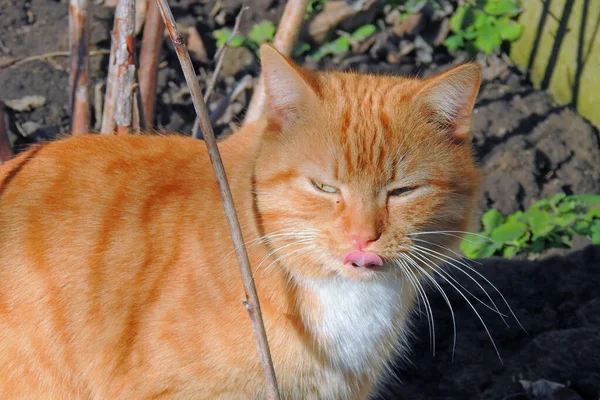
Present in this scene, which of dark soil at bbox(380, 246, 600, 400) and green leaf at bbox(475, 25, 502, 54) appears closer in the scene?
dark soil at bbox(380, 246, 600, 400)

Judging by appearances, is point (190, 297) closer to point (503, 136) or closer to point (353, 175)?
point (353, 175)

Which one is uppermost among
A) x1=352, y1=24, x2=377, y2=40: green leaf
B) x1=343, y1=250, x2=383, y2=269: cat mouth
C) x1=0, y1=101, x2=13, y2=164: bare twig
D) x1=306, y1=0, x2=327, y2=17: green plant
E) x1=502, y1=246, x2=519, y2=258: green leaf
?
x1=306, y1=0, x2=327, y2=17: green plant

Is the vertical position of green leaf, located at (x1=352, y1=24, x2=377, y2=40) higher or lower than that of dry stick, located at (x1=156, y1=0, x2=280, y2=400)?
higher

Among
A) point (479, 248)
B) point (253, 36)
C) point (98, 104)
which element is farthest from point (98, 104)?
point (479, 248)

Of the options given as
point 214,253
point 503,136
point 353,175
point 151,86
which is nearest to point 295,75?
point 353,175

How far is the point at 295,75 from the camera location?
259 centimetres

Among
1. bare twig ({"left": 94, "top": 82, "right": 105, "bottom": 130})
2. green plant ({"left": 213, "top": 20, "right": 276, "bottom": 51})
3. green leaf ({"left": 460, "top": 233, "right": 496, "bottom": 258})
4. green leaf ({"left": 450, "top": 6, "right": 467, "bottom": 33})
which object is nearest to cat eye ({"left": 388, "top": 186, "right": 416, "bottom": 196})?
green leaf ({"left": 460, "top": 233, "right": 496, "bottom": 258})

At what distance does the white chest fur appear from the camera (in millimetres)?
2775

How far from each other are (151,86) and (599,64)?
281cm

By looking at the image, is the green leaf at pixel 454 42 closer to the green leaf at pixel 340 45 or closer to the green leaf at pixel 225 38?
the green leaf at pixel 340 45

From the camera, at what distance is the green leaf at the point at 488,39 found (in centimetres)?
571

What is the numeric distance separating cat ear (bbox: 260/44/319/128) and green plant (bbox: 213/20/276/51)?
280cm

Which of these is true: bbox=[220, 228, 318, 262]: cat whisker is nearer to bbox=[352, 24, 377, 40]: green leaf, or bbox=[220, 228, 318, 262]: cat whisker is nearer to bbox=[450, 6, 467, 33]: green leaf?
bbox=[352, 24, 377, 40]: green leaf

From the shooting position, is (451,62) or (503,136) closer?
(503,136)
